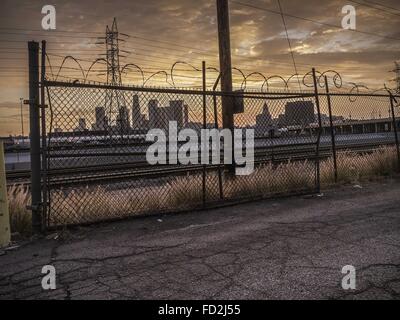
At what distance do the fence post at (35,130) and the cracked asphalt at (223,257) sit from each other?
0.53 metres

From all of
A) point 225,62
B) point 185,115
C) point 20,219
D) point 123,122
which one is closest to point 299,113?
point 225,62

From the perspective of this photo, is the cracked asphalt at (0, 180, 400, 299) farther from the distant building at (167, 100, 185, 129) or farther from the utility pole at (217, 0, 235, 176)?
the utility pole at (217, 0, 235, 176)

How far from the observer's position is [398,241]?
4.93 m

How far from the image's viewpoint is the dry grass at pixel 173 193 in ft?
21.7

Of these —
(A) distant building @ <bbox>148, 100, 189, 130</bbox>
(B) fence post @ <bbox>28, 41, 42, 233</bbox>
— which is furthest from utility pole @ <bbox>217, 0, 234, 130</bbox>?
(B) fence post @ <bbox>28, 41, 42, 233</bbox>

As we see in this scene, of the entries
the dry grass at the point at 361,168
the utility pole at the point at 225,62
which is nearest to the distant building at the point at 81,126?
the utility pole at the point at 225,62

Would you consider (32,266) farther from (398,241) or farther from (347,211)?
(347,211)

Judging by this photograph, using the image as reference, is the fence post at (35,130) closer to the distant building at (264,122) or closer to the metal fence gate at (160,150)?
the metal fence gate at (160,150)

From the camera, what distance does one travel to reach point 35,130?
5.94m

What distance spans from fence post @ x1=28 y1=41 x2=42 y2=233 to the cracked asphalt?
0.53 m

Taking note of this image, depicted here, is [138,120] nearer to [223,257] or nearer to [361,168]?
[223,257]

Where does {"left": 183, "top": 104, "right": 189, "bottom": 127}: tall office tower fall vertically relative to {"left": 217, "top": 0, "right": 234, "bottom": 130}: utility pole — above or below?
below

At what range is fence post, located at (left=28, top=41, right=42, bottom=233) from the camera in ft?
19.1
